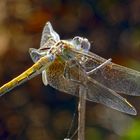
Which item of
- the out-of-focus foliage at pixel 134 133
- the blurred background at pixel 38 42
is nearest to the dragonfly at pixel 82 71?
the out-of-focus foliage at pixel 134 133

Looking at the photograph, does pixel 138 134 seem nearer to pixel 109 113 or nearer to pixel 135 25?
pixel 109 113

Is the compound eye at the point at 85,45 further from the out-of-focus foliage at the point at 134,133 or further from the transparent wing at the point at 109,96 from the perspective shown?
the out-of-focus foliage at the point at 134,133

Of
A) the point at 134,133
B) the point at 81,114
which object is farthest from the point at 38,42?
the point at 81,114

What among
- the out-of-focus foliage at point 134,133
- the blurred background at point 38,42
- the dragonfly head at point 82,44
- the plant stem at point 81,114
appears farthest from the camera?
the blurred background at point 38,42

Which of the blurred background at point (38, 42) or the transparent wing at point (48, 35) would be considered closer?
the transparent wing at point (48, 35)

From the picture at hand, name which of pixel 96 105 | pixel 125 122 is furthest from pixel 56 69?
pixel 96 105

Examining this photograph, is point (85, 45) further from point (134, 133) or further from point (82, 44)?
point (134, 133)
